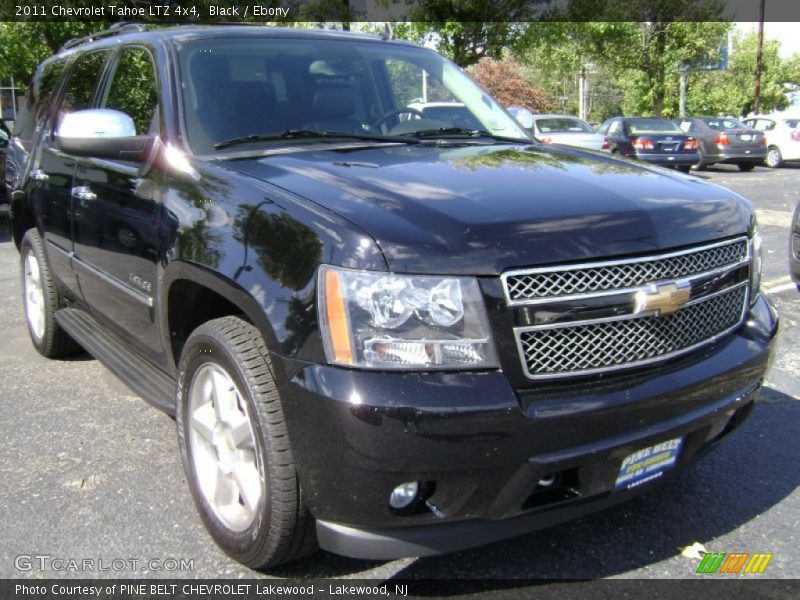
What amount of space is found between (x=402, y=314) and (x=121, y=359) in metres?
2.10

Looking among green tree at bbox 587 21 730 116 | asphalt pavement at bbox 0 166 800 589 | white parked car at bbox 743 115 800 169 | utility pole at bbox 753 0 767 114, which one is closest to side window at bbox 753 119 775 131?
white parked car at bbox 743 115 800 169

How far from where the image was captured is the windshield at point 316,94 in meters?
3.33

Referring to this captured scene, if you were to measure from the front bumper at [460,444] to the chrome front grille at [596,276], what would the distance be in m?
0.26

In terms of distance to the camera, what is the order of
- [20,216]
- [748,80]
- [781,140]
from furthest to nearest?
1. [748,80]
2. [781,140]
3. [20,216]

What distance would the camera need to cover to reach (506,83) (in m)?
44.9

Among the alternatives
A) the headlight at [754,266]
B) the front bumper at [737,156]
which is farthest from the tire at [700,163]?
the headlight at [754,266]

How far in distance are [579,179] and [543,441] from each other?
3.42 feet

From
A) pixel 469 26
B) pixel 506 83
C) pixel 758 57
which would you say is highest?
pixel 469 26

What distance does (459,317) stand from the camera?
2.22 metres

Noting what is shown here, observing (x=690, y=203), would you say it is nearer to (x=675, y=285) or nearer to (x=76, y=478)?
(x=675, y=285)

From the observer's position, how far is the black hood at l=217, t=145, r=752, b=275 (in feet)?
7.43

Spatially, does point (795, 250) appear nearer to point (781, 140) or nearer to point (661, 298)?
point (661, 298)

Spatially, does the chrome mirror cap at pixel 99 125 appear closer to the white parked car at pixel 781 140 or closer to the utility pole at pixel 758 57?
the white parked car at pixel 781 140

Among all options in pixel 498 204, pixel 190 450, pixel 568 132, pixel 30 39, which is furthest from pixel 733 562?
pixel 30 39
